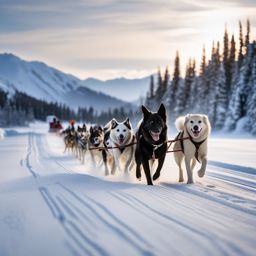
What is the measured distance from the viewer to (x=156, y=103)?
83.4m

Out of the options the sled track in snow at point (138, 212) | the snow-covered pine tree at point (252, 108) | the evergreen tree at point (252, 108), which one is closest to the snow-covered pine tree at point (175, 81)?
the snow-covered pine tree at point (252, 108)

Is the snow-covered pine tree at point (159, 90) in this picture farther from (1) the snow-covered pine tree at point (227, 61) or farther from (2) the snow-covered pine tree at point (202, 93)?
(1) the snow-covered pine tree at point (227, 61)

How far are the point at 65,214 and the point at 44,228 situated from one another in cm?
63

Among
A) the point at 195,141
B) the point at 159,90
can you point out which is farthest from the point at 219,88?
the point at 195,141

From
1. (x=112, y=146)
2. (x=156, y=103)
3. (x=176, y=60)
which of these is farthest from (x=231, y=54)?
(x=112, y=146)

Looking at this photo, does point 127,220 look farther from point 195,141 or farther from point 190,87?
point 190,87

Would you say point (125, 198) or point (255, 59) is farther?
point (255, 59)

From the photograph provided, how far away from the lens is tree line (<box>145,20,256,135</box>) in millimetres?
48031

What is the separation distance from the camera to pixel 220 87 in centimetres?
5459

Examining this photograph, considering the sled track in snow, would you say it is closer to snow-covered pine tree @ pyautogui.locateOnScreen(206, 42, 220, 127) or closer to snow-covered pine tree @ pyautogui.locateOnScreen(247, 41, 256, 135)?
snow-covered pine tree @ pyautogui.locateOnScreen(247, 41, 256, 135)

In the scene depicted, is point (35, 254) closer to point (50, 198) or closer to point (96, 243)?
point (96, 243)

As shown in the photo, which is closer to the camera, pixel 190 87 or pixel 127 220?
pixel 127 220

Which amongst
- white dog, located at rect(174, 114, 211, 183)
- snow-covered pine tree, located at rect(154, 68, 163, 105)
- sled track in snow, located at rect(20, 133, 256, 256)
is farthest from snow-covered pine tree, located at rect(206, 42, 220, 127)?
sled track in snow, located at rect(20, 133, 256, 256)

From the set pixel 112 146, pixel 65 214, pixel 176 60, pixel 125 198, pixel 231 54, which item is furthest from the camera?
pixel 176 60
